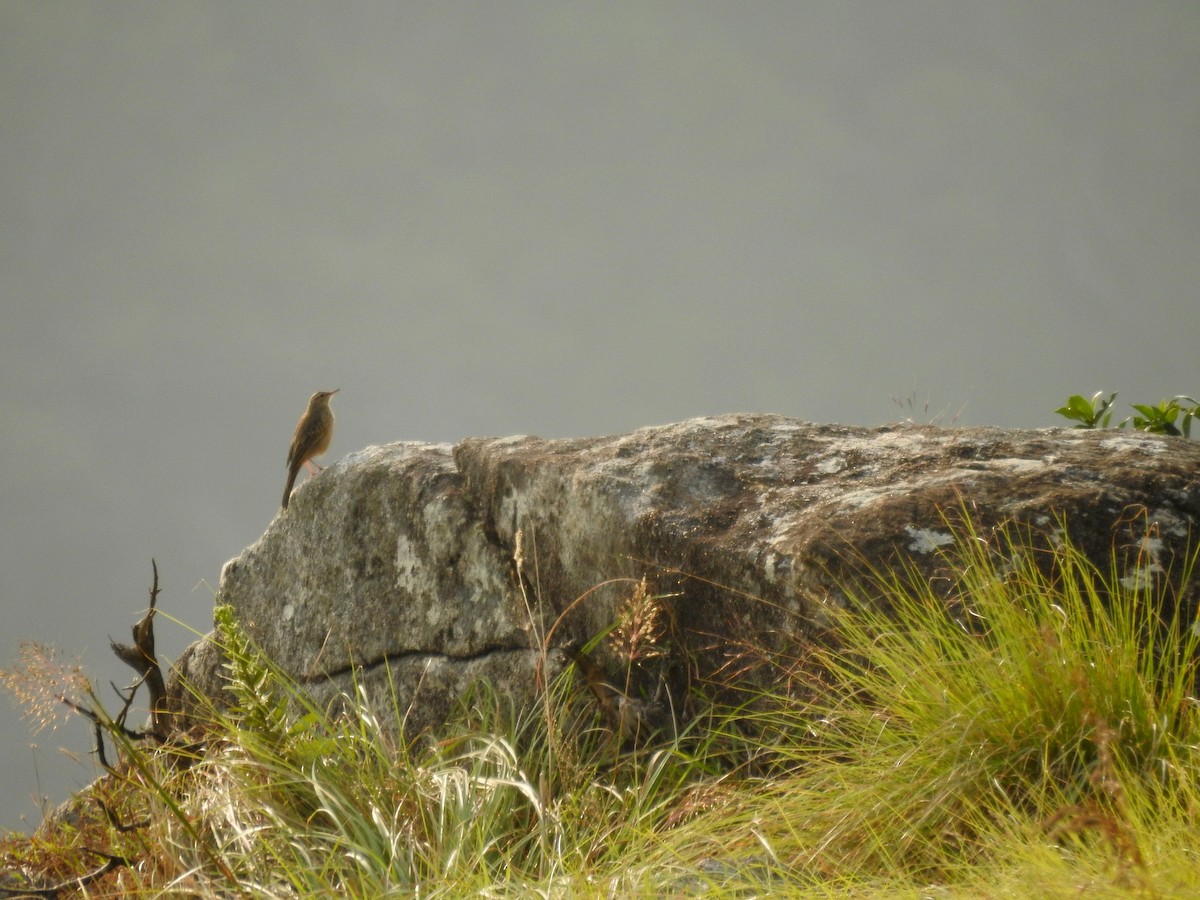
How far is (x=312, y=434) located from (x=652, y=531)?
118 inches

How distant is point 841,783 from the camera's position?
105 inches

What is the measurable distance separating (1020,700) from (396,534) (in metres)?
2.87

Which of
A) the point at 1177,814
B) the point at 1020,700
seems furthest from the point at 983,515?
the point at 1177,814

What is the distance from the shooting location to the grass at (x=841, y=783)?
2.41m

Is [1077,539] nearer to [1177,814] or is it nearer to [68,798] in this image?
[1177,814]

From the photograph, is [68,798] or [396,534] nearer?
[396,534]

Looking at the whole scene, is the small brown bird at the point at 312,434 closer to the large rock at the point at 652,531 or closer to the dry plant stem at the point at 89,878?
the large rock at the point at 652,531

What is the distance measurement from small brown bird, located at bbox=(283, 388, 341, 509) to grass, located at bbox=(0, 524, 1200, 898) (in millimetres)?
2598

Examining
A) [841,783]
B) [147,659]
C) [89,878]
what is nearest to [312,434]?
[147,659]

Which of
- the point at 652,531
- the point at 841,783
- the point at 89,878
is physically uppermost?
the point at 652,531

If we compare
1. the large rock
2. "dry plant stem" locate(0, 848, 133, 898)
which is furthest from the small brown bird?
"dry plant stem" locate(0, 848, 133, 898)

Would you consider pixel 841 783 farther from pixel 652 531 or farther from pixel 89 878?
pixel 89 878

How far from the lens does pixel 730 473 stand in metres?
3.93

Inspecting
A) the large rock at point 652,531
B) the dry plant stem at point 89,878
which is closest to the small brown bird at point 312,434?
the large rock at point 652,531
